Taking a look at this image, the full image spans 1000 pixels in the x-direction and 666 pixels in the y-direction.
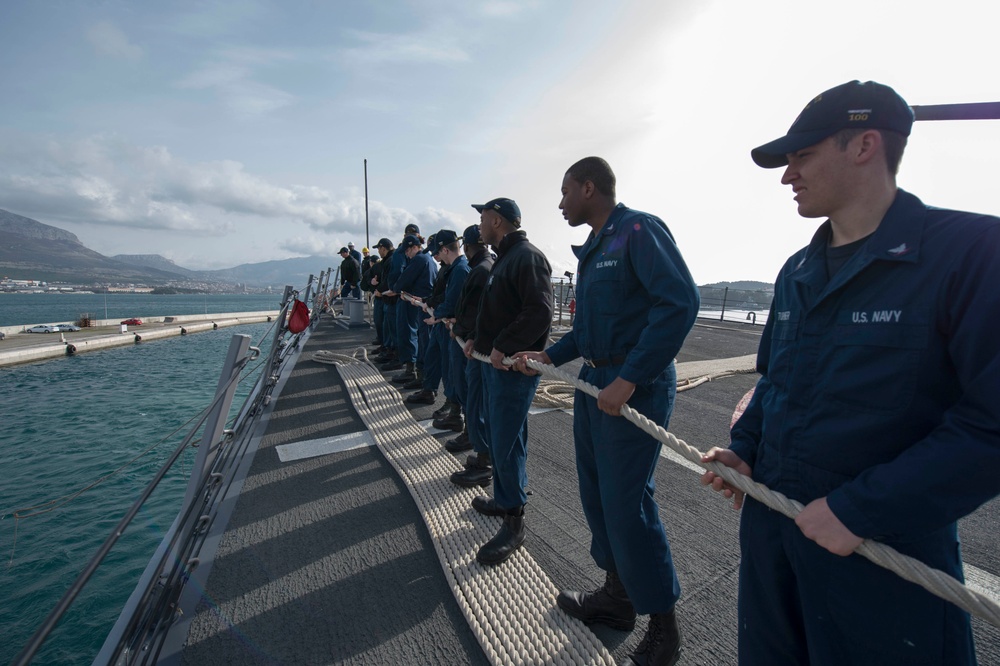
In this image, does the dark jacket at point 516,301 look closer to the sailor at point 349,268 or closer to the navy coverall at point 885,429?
the navy coverall at point 885,429

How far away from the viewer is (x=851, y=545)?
101 centimetres

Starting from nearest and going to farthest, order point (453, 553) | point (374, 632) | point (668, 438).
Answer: point (668, 438)
point (374, 632)
point (453, 553)

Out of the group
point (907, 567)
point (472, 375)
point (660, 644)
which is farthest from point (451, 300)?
point (907, 567)

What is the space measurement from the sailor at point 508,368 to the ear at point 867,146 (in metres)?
1.82

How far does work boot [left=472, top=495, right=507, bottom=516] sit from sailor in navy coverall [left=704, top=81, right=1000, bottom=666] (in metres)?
1.84

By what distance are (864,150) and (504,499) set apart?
2.29 m

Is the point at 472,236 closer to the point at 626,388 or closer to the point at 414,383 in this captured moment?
the point at 626,388

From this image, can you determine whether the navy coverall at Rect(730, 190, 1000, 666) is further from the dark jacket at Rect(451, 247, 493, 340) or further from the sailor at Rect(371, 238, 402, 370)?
the sailor at Rect(371, 238, 402, 370)

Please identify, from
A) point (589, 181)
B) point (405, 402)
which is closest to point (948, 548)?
point (589, 181)

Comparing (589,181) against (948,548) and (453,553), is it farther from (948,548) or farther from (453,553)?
(453,553)

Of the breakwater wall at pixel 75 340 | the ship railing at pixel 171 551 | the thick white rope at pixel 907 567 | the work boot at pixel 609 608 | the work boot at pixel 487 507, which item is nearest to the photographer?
the thick white rope at pixel 907 567

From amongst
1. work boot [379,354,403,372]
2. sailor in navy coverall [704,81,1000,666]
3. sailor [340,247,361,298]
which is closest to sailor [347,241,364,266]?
sailor [340,247,361,298]

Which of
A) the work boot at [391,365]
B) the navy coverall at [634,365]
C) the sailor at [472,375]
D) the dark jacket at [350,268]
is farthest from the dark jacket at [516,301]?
the dark jacket at [350,268]

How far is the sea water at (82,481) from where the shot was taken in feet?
9.90
